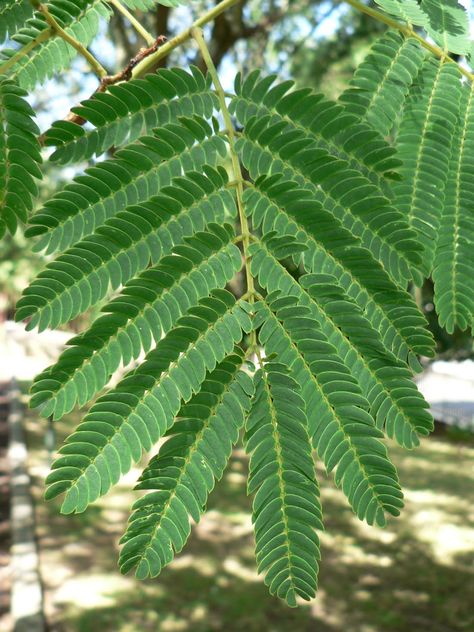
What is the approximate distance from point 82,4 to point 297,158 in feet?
1.52

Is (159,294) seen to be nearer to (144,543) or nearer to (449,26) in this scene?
(144,543)

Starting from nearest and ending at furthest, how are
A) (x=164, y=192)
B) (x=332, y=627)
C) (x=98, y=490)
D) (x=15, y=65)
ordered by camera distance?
(x=98, y=490)
(x=164, y=192)
(x=15, y=65)
(x=332, y=627)

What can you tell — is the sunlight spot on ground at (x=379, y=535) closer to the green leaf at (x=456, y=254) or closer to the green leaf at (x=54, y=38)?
the green leaf at (x=456, y=254)

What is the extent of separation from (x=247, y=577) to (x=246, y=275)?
6249 millimetres

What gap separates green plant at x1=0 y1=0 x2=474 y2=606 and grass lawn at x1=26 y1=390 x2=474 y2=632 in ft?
17.4

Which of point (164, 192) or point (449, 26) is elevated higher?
point (449, 26)

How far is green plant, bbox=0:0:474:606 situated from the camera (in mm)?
826

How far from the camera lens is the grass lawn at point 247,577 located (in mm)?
5820

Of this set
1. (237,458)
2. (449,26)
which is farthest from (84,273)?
(237,458)

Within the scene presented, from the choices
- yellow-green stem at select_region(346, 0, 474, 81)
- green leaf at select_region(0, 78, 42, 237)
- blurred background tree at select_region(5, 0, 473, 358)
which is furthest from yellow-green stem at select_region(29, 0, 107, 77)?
blurred background tree at select_region(5, 0, 473, 358)

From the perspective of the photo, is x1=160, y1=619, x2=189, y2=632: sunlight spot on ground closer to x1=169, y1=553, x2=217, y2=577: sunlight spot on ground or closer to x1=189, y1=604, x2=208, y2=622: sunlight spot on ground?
x1=189, y1=604, x2=208, y2=622: sunlight spot on ground

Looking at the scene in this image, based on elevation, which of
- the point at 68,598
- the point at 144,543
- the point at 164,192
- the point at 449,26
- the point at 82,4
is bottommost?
the point at 144,543

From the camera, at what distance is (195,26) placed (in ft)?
3.66

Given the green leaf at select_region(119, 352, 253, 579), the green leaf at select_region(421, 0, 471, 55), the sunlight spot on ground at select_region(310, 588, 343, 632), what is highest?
the sunlight spot on ground at select_region(310, 588, 343, 632)
